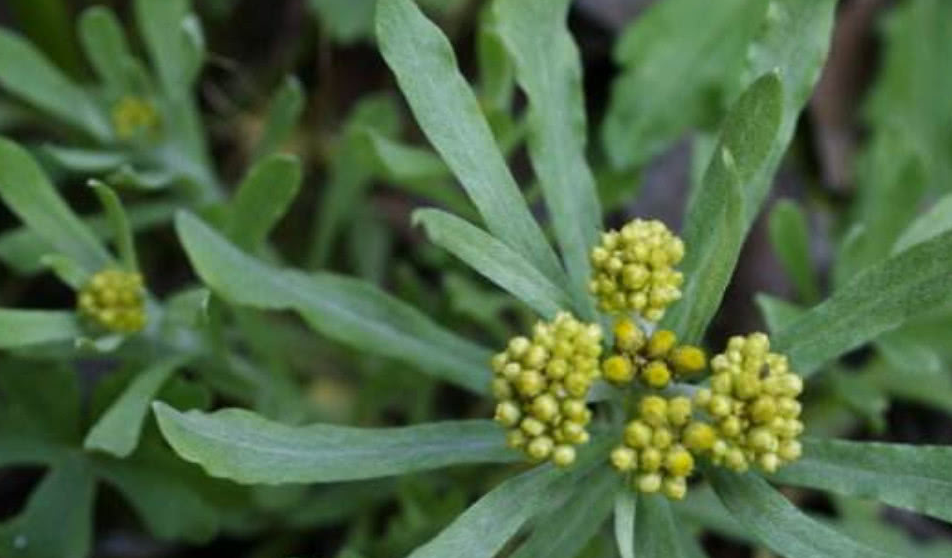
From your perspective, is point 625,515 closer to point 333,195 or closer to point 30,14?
point 333,195

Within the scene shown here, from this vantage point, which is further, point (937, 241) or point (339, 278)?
point (339, 278)

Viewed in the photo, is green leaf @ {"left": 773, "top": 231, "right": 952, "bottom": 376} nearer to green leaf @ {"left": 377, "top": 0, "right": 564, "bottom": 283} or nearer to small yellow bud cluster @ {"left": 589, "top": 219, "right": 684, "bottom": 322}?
small yellow bud cluster @ {"left": 589, "top": 219, "right": 684, "bottom": 322}

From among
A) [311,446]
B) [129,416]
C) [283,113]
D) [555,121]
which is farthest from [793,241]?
[129,416]

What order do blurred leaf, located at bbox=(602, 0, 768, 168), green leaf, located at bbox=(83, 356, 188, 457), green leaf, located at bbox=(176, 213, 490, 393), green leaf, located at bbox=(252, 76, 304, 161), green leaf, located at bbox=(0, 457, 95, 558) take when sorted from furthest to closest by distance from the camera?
1. blurred leaf, located at bbox=(602, 0, 768, 168)
2. green leaf, located at bbox=(252, 76, 304, 161)
3. green leaf, located at bbox=(0, 457, 95, 558)
4. green leaf, located at bbox=(176, 213, 490, 393)
5. green leaf, located at bbox=(83, 356, 188, 457)

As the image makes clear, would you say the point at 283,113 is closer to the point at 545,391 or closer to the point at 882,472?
the point at 545,391

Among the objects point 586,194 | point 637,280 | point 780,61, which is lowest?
point 637,280

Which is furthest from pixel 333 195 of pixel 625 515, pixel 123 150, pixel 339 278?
pixel 625 515

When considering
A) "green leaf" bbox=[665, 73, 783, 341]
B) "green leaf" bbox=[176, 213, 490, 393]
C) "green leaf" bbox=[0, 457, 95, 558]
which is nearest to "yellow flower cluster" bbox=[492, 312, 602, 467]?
"green leaf" bbox=[665, 73, 783, 341]
